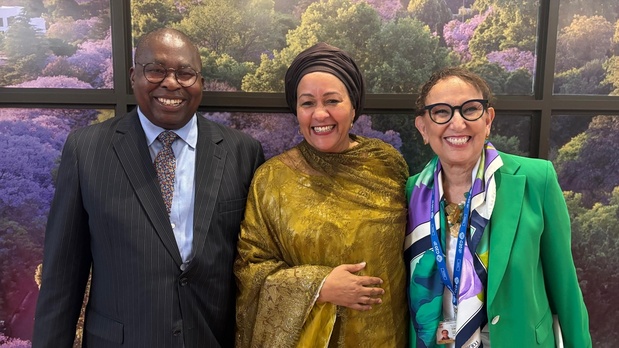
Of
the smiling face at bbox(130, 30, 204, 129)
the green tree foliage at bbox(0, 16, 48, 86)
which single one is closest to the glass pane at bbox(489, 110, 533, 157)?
the smiling face at bbox(130, 30, 204, 129)

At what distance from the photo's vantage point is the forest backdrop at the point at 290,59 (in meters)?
1.98

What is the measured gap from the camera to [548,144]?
2.26m

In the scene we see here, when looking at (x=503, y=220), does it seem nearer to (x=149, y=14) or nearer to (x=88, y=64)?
(x=149, y=14)

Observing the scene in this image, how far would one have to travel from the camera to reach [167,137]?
5.11 ft

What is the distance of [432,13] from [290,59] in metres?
0.69

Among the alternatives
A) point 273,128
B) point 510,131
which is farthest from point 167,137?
point 510,131

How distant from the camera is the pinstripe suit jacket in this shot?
1448mm

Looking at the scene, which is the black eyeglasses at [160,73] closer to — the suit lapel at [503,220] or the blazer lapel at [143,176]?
the blazer lapel at [143,176]

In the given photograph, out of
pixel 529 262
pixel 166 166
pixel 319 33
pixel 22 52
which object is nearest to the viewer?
pixel 529 262

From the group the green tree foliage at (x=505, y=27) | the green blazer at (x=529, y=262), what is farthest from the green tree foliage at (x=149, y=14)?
the green blazer at (x=529, y=262)

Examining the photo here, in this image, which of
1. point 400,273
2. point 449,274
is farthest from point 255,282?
point 449,274

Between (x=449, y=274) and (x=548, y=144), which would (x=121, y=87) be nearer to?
(x=449, y=274)

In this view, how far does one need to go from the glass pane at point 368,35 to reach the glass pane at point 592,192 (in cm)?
36

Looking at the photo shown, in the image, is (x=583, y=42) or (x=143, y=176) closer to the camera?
(x=143, y=176)
